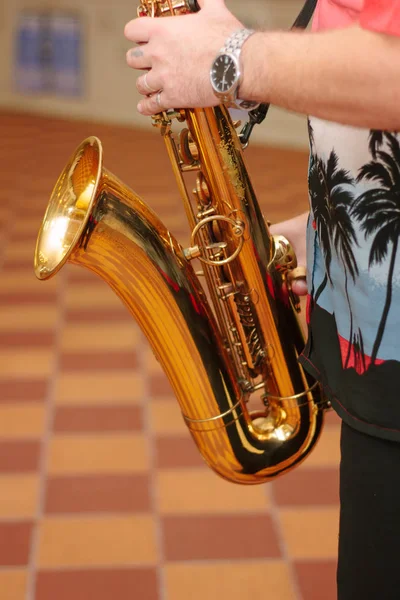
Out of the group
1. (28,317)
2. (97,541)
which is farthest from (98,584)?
(28,317)

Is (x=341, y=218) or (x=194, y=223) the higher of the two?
(x=341, y=218)

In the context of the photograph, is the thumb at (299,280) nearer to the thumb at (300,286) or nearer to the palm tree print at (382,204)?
the thumb at (300,286)

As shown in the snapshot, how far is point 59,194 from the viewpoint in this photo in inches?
56.6

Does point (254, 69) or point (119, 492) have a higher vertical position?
point (254, 69)

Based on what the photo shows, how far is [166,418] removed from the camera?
2807mm

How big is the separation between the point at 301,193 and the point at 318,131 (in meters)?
4.66

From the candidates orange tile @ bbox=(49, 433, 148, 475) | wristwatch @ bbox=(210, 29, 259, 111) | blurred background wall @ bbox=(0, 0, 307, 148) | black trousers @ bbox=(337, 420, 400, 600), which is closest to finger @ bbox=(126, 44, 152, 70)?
wristwatch @ bbox=(210, 29, 259, 111)

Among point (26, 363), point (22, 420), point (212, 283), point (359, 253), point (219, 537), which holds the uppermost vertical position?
point (359, 253)

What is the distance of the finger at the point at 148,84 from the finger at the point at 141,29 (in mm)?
47

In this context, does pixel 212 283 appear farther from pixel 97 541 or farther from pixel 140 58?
pixel 97 541

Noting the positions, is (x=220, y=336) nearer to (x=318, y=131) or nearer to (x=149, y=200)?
(x=318, y=131)

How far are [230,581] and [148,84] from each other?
1.37 metres

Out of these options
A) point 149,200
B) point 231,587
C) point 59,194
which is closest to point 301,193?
point 149,200

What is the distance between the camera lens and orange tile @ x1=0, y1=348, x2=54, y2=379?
10.2ft
